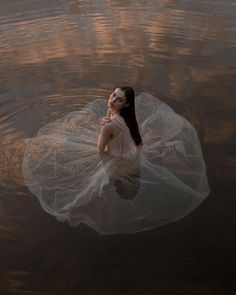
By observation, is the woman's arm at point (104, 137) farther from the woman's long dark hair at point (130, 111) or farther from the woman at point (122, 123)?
the woman's long dark hair at point (130, 111)

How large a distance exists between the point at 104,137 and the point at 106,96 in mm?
1532

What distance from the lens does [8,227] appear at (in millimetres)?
3359

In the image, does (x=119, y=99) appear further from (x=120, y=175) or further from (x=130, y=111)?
(x=120, y=175)

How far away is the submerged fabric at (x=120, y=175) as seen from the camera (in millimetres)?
3271

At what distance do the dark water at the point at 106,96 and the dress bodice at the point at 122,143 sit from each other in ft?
2.17

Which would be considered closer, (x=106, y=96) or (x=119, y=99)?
(x=119, y=99)

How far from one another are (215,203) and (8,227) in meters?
1.58

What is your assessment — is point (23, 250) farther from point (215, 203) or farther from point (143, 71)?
point (143, 71)

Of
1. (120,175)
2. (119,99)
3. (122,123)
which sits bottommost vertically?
(120,175)

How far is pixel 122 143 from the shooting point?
355 cm

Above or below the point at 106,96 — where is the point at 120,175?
above

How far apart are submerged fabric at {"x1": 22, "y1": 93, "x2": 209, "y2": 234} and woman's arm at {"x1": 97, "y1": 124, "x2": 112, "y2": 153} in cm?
5

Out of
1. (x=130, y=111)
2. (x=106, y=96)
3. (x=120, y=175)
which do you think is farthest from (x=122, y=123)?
(x=106, y=96)

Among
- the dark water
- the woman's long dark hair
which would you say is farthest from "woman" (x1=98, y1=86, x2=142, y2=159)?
the dark water
